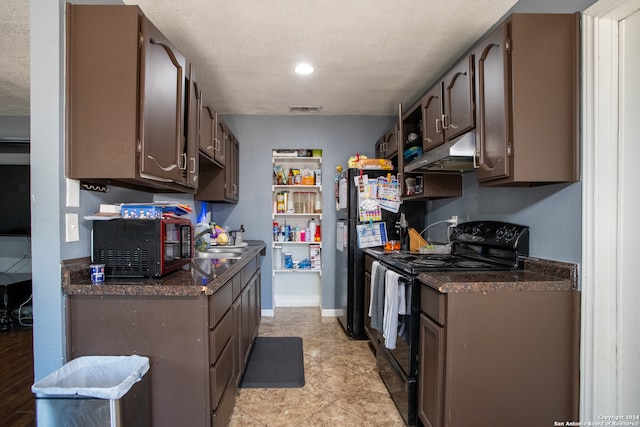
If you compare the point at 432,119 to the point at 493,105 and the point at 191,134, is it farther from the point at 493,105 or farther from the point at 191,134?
the point at 191,134

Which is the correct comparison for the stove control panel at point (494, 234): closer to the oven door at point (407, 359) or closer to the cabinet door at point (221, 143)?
the oven door at point (407, 359)

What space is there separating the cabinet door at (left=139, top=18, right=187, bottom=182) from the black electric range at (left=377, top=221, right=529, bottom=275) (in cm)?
144

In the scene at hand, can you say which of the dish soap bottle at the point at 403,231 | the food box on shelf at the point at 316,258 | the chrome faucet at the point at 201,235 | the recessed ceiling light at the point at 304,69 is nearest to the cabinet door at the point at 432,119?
the dish soap bottle at the point at 403,231

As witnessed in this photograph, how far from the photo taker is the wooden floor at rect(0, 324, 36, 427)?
183cm

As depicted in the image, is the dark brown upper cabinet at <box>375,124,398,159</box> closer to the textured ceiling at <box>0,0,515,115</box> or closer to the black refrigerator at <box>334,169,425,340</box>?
the black refrigerator at <box>334,169,425,340</box>

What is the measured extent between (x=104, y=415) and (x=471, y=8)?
8.67 ft

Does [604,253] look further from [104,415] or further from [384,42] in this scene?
[104,415]

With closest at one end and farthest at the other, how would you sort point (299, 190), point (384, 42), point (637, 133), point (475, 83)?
point (637, 133)
point (475, 83)
point (384, 42)
point (299, 190)

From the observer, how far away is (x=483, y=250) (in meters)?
2.00

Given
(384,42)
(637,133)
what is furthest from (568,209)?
(384,42)

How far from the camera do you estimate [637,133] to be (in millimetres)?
1243

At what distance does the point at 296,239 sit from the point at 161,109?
8.05 ft

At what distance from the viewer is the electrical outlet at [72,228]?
1365 millimetres

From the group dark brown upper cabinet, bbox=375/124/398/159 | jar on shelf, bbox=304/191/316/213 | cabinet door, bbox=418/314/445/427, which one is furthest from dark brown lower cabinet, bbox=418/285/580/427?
jar on shelf, bbox=304/191/316/213
